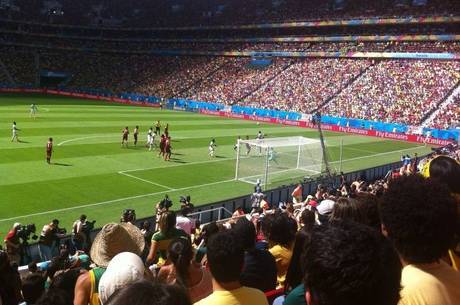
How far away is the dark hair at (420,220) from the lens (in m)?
3.28

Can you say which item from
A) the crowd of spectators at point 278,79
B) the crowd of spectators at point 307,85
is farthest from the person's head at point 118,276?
the crowd of spectators at point 307,85

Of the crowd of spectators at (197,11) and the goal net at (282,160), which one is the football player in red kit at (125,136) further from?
the crowd of spectators at (197,11)

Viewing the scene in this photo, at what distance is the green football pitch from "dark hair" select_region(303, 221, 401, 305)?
51.3ft

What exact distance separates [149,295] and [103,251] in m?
2.43

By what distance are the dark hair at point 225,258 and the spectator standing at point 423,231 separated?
4.13ft

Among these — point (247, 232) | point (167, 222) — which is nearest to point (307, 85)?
point (167, 222)

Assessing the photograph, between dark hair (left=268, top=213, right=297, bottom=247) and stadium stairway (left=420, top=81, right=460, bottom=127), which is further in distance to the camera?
stadium stairway (left=420, top=81, right=460, bottom=127)

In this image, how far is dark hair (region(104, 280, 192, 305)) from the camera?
2098mm

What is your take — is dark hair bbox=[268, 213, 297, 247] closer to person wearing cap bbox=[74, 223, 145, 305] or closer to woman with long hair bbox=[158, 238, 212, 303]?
woman with long hair bbox=[158, 238, 212, 303]

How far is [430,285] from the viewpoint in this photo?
303 cm

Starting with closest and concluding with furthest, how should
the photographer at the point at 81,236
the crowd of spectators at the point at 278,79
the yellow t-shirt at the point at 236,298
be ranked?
1. the yellow t-shirt at the point at 236,298
2. the photographer at the point at 81,236
3. the crowd of spectators at the point at 278,79

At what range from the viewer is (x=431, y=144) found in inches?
1674

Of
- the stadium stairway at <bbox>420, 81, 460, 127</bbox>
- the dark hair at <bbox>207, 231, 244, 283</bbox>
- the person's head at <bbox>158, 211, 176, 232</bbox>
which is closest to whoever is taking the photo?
the dark hair at <bbox>207, 231, 244, 283</bbox>

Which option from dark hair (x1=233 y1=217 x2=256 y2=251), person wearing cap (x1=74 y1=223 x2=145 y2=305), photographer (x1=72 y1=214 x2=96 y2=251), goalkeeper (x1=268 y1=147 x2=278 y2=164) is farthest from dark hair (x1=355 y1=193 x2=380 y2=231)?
goalkeeper (x1=268 y1=147 x2=278 y2=164)
